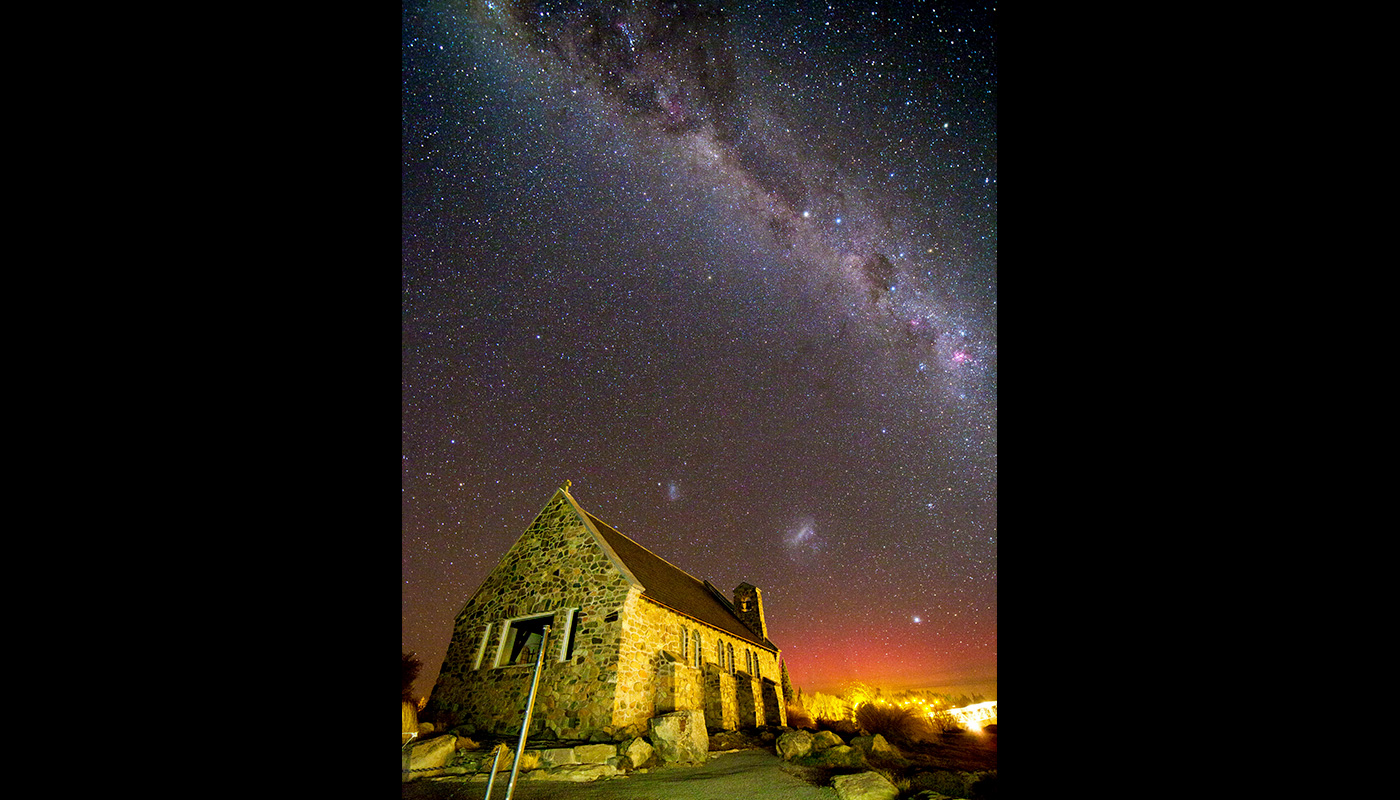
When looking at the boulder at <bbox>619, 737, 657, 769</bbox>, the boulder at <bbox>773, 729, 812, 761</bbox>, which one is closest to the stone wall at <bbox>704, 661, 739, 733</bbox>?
the boulder at <bbox>773, 729, 812, 761</bbox>

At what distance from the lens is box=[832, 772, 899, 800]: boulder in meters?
8.04

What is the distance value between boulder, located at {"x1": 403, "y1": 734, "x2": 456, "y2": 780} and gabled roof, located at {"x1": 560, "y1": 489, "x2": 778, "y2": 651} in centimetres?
534

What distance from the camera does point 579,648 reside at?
13.6 m

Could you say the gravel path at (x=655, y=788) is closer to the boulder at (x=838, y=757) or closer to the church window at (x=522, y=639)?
the boulder at (x=838, y=757)

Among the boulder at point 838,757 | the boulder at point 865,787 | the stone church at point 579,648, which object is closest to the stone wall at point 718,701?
the stone church at point 579,648

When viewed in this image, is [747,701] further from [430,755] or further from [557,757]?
[430,755]

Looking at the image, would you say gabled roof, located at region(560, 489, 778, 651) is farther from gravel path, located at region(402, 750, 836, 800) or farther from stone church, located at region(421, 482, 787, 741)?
gravel path, located at region(402, 750, 836, 800)

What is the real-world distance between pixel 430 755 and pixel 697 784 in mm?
4554

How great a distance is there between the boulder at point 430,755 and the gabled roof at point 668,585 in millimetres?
5342

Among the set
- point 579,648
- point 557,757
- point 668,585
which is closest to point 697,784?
point 557,757
